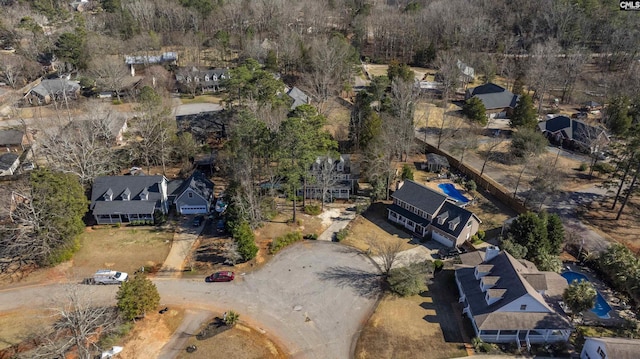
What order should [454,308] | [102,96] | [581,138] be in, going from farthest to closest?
[102,96]
[581,138]
[454,308]

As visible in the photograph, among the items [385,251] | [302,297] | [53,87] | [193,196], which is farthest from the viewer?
[53,87]

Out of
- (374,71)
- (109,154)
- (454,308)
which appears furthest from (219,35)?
(454,308)

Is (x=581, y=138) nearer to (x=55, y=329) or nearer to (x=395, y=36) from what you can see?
(x=395, y=36)

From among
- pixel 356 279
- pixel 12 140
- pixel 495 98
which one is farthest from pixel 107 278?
pixel 495 98

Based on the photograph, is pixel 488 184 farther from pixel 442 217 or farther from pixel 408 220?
pixel 408 220

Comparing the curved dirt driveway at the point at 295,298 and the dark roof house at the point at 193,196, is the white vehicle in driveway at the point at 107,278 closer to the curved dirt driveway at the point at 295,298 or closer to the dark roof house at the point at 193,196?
the curved dirt driveway at the point at 295,298

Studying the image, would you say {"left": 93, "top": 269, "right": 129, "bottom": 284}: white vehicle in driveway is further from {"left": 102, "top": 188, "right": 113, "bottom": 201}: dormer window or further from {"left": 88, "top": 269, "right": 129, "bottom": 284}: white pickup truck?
{"left": 102, "top": 188, "right": 113, "bottom": 201}: dormer window
